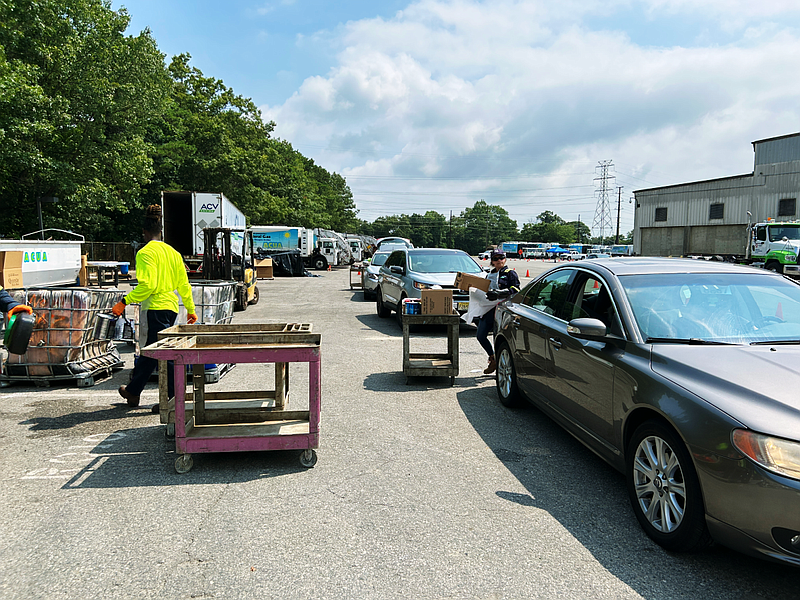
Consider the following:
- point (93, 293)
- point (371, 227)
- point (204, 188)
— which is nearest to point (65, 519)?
point (93, 293)

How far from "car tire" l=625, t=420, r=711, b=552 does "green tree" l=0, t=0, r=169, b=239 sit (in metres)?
19.9

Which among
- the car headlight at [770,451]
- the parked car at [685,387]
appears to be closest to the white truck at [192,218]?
the parked car at [685,387]

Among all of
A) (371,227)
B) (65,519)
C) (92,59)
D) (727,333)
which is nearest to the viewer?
(65,519)

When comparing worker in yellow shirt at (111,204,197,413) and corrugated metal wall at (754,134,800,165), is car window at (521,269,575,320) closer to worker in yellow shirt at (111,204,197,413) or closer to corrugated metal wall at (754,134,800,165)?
worker in yellow shirt at (111,204,197,413)

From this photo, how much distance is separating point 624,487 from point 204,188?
37.6m

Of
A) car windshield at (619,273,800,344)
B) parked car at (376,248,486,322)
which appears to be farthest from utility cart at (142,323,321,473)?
parked car at (376,248,486,322)

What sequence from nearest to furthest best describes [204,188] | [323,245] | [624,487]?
[624,487]
[204,188]
[323,245]

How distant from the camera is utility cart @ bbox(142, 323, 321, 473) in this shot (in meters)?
4.54

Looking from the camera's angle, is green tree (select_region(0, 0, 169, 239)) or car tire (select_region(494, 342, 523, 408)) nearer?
car tire (select_region(494, 342, 523, 408))

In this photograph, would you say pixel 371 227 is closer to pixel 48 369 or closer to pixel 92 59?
pixel 92 59

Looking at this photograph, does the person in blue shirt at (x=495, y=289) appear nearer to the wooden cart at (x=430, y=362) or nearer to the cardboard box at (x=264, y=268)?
the wooden cart at (x=430, y=362)

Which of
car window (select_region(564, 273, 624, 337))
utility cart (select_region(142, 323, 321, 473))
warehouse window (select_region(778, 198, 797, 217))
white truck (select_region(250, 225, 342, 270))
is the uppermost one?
warehouse window (select_region(778, 198, 797, 217))

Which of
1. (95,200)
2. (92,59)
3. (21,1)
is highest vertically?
(21,1)

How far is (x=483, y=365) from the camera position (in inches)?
355
